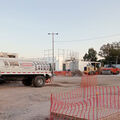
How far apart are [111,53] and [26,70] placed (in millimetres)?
69655

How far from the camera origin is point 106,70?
3988cm

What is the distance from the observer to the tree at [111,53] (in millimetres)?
79125

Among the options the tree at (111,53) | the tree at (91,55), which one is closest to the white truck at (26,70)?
the tree at (111,53)

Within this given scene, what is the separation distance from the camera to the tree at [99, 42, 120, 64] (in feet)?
260

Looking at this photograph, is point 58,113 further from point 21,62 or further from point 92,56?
point 92,56

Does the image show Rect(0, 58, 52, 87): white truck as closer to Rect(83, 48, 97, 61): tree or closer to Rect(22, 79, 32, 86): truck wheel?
Rect(22, 79, 32, 86): truck wheel

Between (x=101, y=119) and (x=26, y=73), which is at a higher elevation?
(x=26, y=73)

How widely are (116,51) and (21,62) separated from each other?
2746 inches

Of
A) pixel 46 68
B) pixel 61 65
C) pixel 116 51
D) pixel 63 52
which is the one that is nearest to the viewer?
pixel 46 68

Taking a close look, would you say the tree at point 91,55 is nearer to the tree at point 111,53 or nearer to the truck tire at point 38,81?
the tree at point 111,53

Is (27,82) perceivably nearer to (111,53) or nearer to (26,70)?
(26,70)

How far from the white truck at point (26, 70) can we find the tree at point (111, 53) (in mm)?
65836

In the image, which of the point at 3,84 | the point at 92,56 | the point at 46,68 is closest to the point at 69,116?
the point at 46,68

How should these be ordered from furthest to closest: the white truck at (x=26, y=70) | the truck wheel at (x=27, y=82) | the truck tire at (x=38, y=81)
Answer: the truck wheel at (x=27, y=82) < the truck tire at (x=38, y=81) < the white truck at (x=26, y=70)
